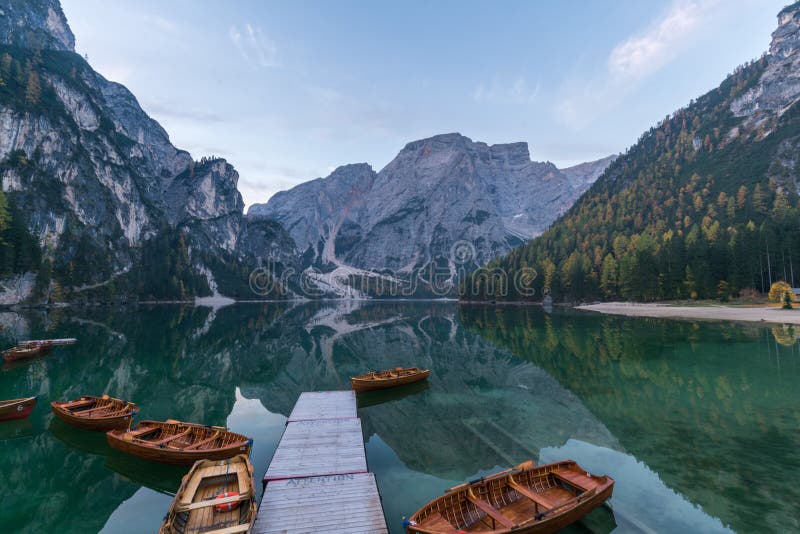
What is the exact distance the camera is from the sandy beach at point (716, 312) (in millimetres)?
75375

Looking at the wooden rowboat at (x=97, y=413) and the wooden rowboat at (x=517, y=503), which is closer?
the wooden rowboat at (x=517, y=503)

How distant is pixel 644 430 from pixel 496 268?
171725 millimetres

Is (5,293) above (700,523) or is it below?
above

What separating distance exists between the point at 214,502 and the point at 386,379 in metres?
23.0

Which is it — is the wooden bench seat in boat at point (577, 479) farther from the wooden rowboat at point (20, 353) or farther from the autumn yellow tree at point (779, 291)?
the autumn yellow tree at point (779, 291)

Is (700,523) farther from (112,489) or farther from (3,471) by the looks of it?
(3,471)

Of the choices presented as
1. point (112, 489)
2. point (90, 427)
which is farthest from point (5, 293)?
point (112, 489)

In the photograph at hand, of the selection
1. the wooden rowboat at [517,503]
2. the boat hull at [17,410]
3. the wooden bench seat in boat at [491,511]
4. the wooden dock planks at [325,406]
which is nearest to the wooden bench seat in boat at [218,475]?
the wooden rowboat at [517,503]

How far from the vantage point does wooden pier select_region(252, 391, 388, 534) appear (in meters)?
12.9

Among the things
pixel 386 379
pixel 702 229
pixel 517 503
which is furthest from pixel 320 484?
pixel 702 229

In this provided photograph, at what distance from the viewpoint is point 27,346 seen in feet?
163

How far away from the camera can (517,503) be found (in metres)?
14.0

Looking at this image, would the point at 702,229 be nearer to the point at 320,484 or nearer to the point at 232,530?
the point at 320,484

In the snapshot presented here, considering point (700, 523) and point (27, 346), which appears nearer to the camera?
point (700, 523)
